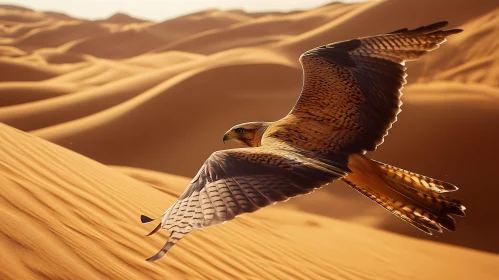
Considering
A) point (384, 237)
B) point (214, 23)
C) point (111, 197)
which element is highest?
point (214, 23)

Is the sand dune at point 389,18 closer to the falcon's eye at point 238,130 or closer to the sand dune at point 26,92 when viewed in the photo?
the sand dune at point 26,92

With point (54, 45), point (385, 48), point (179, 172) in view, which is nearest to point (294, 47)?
point (179, 172)

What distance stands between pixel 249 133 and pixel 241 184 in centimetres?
128

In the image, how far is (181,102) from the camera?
12.1 metres

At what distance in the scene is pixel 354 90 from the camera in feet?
11.1

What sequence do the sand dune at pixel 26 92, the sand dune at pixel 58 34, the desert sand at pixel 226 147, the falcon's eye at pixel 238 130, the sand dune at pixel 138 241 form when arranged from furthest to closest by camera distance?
the sand dune at pixel 58 34 < the sand dune at pixel 26 92 < the falcon's eye at pixel 238 130 < the desert sand at pixel 226 147 < the sand dune at pixel 138 241

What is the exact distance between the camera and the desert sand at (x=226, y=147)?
2.95 metres

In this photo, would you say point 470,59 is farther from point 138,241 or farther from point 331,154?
point 138,241

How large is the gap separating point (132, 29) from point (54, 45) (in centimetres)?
751

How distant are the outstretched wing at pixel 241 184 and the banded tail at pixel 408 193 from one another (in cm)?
46

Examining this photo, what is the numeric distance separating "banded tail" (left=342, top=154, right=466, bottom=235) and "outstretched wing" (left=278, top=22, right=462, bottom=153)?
18 cm

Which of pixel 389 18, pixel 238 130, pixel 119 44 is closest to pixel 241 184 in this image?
pixel 238 130

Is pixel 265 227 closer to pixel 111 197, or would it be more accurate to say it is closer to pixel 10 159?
pixel 111 197

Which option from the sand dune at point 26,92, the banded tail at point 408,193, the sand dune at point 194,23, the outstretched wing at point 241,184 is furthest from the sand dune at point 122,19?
the outstretched wing at point 241,184
